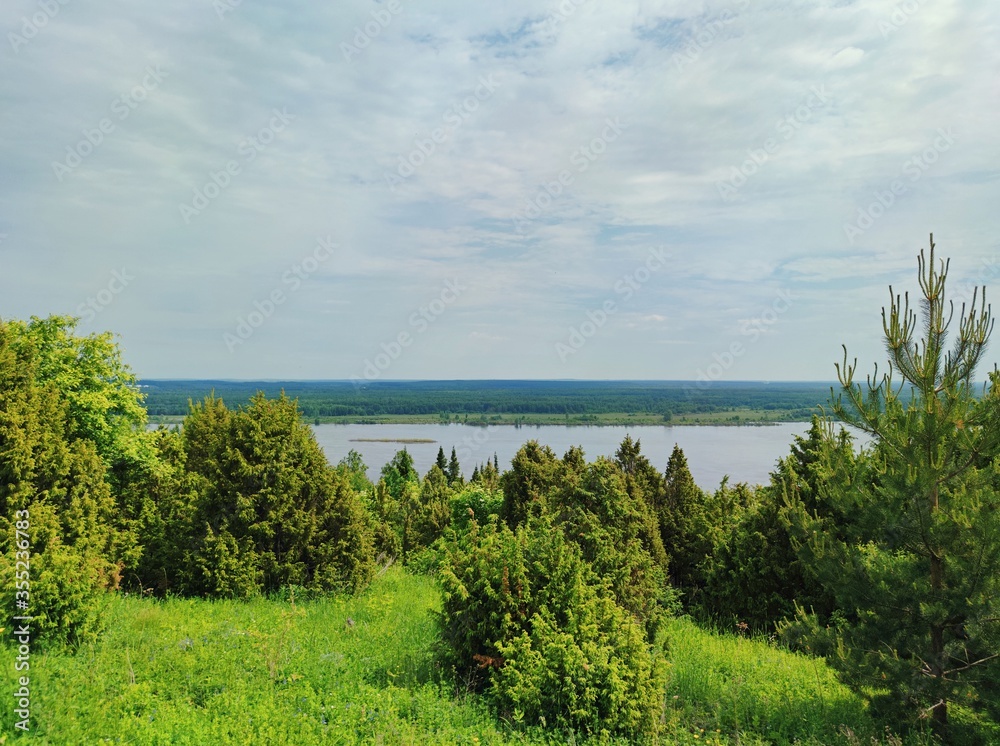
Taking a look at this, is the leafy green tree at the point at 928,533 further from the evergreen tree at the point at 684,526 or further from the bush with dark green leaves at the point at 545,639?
the evergreen tree at the point at 684,526

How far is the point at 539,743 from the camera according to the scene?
5.97m

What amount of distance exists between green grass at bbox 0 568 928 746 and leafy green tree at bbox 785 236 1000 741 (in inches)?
37.2

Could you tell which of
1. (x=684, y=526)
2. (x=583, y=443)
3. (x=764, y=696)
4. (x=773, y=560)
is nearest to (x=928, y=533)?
(x=764, y=696)

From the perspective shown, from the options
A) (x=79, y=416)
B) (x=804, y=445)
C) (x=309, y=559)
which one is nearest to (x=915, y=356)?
(x=804, y=445)

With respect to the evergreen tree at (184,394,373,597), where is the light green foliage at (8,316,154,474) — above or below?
above

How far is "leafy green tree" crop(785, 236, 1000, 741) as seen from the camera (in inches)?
257

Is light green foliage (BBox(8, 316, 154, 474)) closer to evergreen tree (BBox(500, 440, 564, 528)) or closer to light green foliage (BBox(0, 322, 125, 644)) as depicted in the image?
light green foliage (BBox(0, 322, 125, 644))

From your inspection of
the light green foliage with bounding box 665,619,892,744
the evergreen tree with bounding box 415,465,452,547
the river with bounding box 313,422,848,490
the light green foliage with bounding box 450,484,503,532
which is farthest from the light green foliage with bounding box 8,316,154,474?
the river with bounding box 313,422,848,490

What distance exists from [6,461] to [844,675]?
1193 centimetres

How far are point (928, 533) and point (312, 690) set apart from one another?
6793 millimetres

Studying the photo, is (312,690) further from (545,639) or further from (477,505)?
(477,505)

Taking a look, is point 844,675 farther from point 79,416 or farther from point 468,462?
point 468,462

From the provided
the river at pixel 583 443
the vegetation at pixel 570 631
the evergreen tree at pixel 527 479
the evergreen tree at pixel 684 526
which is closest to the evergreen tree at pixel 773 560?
the vegetation at pixel 570 631

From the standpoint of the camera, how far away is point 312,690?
21.6 feet
